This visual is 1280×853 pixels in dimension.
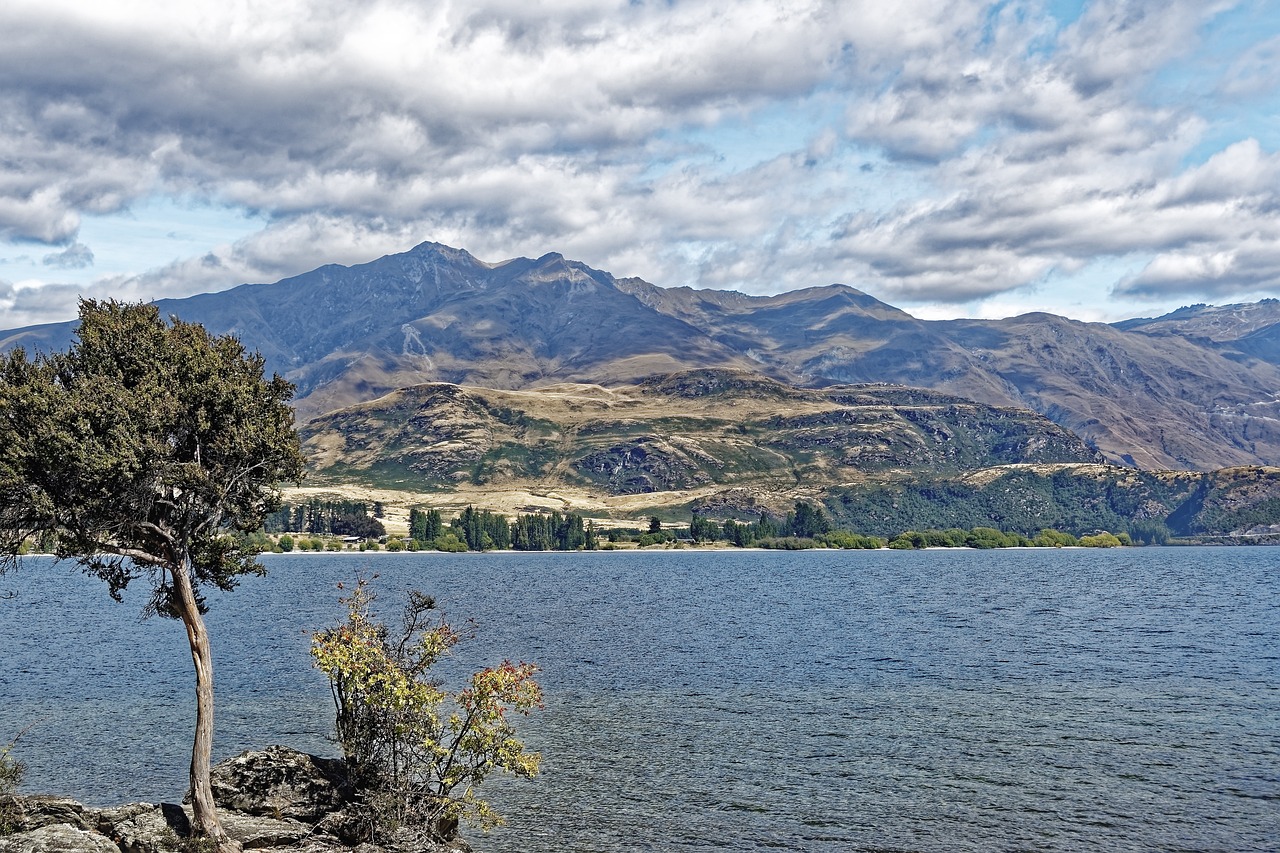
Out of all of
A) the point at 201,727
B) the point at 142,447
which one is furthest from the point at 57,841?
the point at 142,447

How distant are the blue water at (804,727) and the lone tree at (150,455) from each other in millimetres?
19400

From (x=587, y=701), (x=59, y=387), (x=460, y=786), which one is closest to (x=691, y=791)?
(x=460, y=786)

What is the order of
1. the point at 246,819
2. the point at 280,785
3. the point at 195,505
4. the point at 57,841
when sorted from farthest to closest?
the point at 280,785 < the point at 246,819 < the point at 195,505 < the point at 57,841

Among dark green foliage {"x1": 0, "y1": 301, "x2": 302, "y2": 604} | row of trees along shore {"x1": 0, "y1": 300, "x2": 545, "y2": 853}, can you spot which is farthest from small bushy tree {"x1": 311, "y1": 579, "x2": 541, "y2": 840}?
dark green foliage {"x1": 0, "y1": 301, "x2": 302, "y2": 604}

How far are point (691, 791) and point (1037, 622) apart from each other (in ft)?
349

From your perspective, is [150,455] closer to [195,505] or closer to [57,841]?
[195,505]

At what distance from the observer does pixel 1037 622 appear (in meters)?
147

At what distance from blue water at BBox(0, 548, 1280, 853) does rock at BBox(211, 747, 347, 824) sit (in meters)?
8.07

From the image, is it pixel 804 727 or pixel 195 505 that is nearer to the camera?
pixel 195 505

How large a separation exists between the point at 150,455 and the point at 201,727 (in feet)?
38.2

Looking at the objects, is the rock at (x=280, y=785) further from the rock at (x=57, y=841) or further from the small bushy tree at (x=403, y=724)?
the rock at (x=57, y=841)

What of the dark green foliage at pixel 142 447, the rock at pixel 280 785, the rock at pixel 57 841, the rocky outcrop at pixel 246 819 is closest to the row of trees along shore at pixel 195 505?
the dark green foliage at pixel 142 447

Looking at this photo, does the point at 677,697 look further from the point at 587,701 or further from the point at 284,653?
the point at 284,653

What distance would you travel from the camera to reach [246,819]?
43.6m
